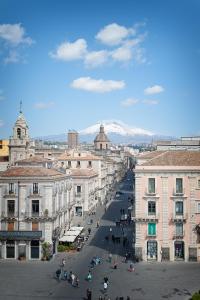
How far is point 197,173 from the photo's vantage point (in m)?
55.9

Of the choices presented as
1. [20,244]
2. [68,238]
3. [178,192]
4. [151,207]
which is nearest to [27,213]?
[20,244]

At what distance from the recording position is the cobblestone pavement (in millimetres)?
43156

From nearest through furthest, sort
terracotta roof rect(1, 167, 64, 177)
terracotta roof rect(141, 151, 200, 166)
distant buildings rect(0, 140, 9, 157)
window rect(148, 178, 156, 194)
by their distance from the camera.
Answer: window rect(148, 178, 156, 194) → terracotta roof rect(141, 151, 200, 166) → terracotta roof rect(1, 167, 64, 177) → distant buildings rect(0, 140, 9, 157)

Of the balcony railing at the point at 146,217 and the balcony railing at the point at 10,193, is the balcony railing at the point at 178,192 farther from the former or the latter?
the balcony railing at the point at 10,193

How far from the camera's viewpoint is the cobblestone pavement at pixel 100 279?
4316 cm

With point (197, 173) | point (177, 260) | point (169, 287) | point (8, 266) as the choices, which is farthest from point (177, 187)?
point (8, 266)

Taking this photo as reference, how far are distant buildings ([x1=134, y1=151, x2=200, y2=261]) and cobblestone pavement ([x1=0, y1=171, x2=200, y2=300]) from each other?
73.3 inches

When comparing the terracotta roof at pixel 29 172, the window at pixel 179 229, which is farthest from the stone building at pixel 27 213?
the window at pixel 179 229

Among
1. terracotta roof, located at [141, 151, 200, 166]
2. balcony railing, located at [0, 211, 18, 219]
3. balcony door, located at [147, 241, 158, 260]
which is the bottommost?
balcony door, located at [147, 241, 158, 260]

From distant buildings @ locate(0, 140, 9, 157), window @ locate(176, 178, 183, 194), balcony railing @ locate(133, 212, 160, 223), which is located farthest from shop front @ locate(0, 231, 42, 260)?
distant buildings @ locate(0, 140, 9, 157)

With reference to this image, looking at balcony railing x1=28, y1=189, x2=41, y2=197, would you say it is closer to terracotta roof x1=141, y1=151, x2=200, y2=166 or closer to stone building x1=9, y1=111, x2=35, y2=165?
terracotta roof x1=141, y1=151, x2=200, y2=166

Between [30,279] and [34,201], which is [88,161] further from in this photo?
[30,279]

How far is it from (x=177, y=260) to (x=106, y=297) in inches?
646

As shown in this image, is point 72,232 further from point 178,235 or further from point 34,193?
point 178,235
